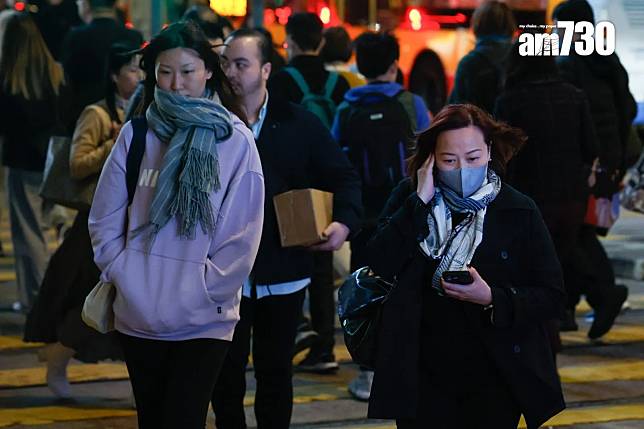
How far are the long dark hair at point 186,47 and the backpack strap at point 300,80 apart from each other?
3.36m

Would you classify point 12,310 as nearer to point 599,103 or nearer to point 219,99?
point 599,103

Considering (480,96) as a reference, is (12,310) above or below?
below

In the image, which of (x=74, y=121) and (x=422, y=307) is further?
(x=74, y=121)

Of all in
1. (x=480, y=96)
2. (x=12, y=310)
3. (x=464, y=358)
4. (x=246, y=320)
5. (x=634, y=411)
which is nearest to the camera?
(x=464, y=358)

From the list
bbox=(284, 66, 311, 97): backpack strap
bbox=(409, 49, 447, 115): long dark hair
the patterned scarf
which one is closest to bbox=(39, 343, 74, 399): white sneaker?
bbox=(284, 66, 311, 97): backpack strap

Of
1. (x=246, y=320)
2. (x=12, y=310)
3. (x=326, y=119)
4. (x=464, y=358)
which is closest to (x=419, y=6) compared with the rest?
(x=12, y=310)

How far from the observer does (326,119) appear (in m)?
9.20

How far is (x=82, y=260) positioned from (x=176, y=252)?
3007mm

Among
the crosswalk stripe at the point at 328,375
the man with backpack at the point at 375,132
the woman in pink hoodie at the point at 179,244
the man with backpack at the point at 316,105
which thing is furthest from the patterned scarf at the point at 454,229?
the man with backpack at the point at 316,105

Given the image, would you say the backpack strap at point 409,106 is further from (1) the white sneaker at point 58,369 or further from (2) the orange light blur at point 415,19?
(2) the orange light blur at point 415,19

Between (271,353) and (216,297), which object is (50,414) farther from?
(216,297)

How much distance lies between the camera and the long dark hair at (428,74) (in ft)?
72.4

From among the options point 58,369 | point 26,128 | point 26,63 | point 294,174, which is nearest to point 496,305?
point 294,174

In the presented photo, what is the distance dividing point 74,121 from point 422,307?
4.62m
